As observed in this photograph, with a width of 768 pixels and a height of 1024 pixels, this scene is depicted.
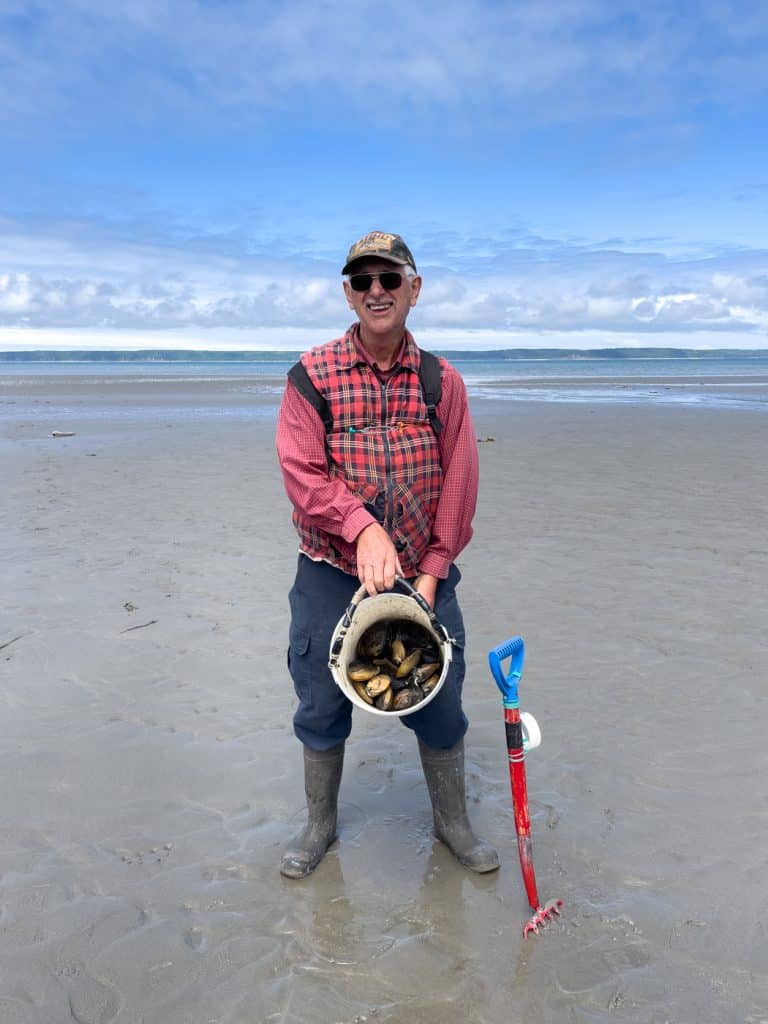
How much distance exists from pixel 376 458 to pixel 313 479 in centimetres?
25

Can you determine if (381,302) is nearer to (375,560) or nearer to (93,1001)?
(375,560)

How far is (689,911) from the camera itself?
3.22 metres

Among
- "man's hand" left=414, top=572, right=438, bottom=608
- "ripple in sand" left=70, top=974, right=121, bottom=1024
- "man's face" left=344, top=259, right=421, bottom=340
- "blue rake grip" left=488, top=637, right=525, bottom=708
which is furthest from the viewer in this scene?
"man's hand" left=414, top=572, right=438, bottom=608

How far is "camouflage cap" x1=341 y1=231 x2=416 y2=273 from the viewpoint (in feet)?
10.2

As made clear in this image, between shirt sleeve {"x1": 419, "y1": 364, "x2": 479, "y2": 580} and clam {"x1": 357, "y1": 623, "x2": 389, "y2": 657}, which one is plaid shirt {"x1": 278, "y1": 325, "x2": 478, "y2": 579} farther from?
clam {"x1": 357, "y1": 623, "x2": 389, "y2": 657}

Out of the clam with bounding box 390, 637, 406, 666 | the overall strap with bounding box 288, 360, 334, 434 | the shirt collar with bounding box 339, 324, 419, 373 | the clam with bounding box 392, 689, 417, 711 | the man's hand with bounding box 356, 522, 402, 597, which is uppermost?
the shirt collar with bounding box 339, 324, 419, 373

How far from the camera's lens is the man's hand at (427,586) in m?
3.26

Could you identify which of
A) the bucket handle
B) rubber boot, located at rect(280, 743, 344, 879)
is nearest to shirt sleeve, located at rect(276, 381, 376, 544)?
the bucket handle

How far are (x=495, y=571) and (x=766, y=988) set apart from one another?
4825 mm

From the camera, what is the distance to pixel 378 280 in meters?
3.15

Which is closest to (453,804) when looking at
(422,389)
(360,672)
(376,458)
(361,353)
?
(360,672)

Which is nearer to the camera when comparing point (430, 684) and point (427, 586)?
point (430, 684)

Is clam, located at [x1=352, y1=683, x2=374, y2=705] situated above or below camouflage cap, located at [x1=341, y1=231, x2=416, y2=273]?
below

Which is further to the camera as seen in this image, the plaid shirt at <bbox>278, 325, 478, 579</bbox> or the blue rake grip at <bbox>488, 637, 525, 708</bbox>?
the plaid shirt at <bbox>278, 325, 478, 579</bbox>
